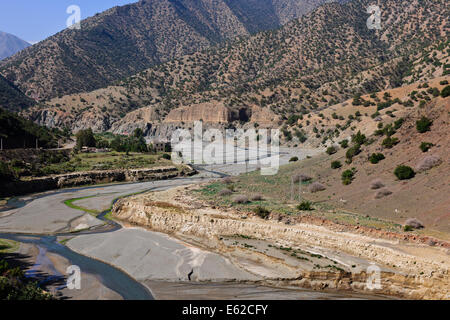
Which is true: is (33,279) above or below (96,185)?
below

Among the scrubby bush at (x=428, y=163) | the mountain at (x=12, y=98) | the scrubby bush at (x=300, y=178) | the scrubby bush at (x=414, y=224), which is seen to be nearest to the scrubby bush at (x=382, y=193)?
the scrubby bush at (x=428, y=163)

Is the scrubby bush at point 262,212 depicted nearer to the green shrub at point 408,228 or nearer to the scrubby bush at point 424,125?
the green shrub at point 408,228

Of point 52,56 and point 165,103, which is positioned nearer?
point 165,103

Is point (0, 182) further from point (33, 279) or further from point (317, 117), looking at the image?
point (317, 117)

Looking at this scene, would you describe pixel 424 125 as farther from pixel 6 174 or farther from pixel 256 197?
pixel 6 174
